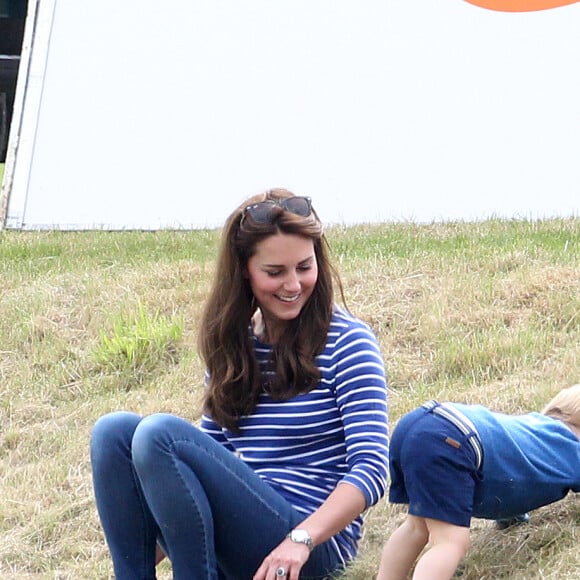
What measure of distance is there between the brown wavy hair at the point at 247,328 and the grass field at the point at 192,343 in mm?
546

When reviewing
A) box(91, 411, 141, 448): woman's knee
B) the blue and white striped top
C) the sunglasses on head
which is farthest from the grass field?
the sunglasses on head

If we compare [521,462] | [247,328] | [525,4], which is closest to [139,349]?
[247,328]

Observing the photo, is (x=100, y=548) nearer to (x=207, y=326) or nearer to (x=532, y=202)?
(x=207, y=326)

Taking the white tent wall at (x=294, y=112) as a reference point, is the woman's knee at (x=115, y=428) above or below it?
below

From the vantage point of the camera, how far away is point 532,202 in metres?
7.36

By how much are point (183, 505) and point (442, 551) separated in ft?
2.07

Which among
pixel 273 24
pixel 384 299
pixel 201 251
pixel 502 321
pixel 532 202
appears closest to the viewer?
pixel 502 321

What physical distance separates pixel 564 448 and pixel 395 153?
4.82m

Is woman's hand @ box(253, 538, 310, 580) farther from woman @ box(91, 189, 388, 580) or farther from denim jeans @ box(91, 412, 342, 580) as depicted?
denim jeans @ box(91, 412, 342, 580)

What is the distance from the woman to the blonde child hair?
1.57 ft

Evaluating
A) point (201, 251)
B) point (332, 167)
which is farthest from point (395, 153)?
point (201, 251)

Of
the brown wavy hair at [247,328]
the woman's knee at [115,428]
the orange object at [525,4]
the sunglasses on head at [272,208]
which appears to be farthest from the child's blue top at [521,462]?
the orange object at [525,4]

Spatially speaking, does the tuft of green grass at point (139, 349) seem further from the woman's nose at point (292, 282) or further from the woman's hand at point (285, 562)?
the woman's hand at point (285, 562)

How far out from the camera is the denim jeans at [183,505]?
2934 mm
